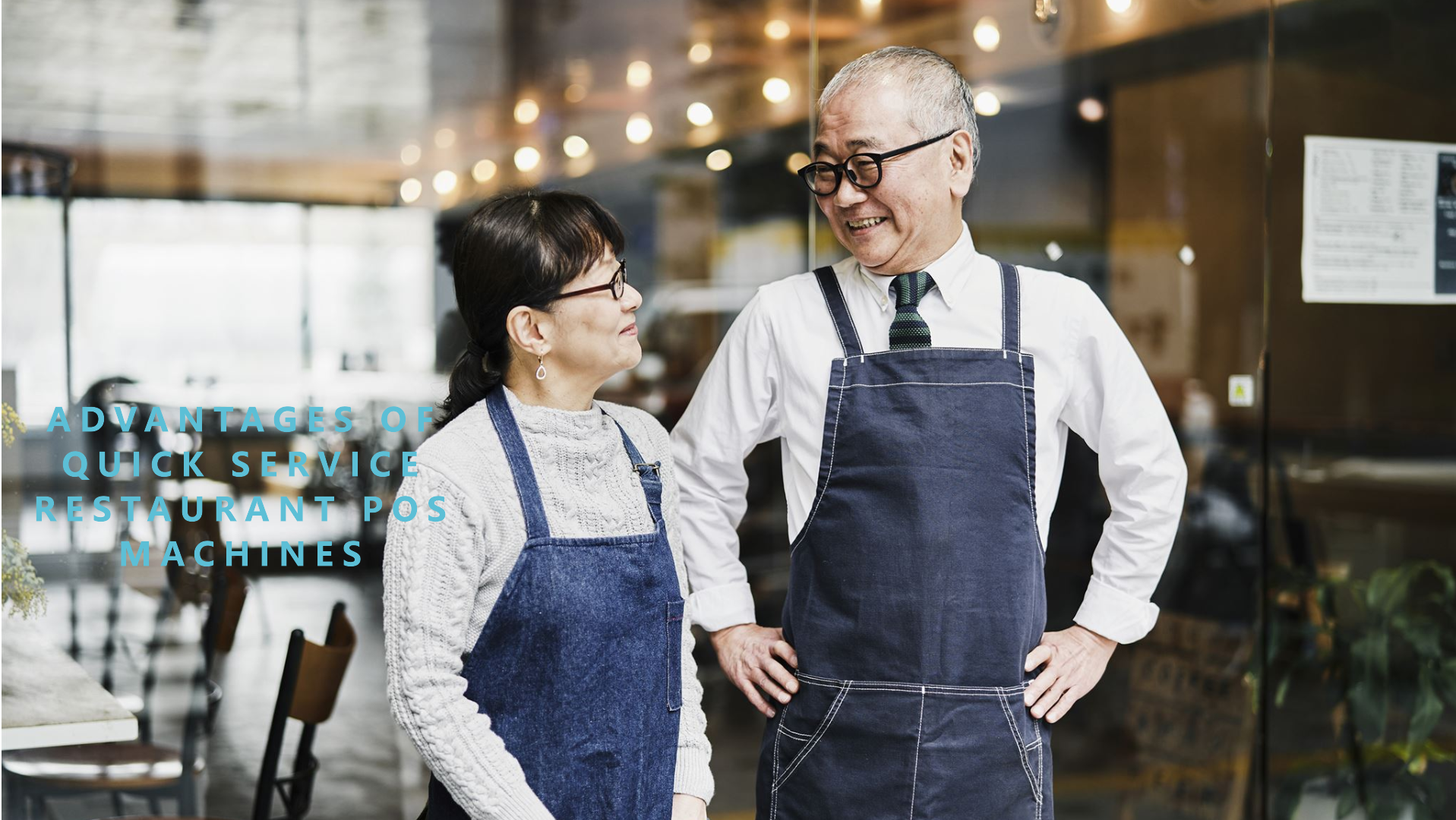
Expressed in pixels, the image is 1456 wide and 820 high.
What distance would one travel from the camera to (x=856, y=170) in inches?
77.2

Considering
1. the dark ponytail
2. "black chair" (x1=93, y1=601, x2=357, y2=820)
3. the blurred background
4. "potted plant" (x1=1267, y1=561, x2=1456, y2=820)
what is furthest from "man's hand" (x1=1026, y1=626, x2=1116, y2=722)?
"potted plant" (x1=1267, y1=561, x2=1456, y2=820)

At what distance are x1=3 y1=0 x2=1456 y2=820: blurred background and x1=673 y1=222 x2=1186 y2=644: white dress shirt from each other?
138cm

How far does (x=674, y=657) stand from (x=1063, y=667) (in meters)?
0.61

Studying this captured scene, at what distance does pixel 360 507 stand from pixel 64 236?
94 centimetres

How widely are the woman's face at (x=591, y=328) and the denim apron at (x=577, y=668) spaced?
104mm

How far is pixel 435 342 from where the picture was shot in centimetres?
334

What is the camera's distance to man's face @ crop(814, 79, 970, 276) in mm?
1943

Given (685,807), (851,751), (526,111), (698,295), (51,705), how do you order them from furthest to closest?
(698,295) < (526,111) < (51,705) < (851,751) < (685,807)

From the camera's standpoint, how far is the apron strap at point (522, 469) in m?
1.66

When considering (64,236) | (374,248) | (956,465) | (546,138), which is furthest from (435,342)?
(956,465)

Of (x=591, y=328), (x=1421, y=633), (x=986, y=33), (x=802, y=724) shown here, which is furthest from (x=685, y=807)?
(x=1421, y=633)

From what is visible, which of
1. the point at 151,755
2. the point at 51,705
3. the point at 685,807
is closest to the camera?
the point at 685,807

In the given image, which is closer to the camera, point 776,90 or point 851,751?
point 851,751

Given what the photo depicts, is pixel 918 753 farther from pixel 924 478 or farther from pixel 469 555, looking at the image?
pixel 469 555
